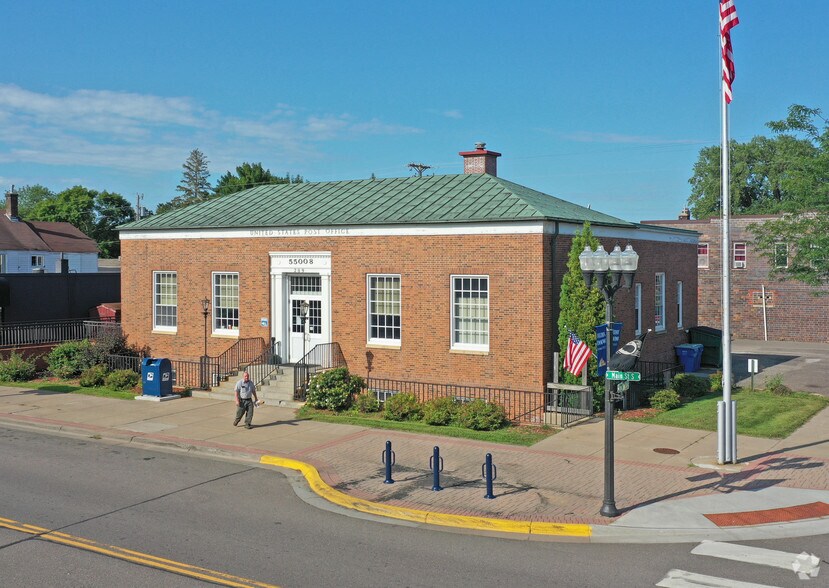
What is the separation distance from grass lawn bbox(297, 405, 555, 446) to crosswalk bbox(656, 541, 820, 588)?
6.95m

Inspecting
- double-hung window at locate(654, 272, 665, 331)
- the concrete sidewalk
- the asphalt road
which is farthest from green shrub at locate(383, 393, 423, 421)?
double-hung window at locate(654, 272, 665, 331)

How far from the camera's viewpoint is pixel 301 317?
25.7 m

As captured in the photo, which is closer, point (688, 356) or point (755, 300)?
point (688, 356)

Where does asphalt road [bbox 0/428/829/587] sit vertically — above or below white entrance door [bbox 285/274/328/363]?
below

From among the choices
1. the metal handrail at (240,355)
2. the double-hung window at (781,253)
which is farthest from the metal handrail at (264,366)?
the double-hung window at (781,253)

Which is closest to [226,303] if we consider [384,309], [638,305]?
[384,309]

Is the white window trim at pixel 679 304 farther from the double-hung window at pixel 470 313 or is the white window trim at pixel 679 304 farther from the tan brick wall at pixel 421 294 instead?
the double-hung window at pixel 470 313

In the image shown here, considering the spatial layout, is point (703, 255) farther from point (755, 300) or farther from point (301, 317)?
point (301, 317)

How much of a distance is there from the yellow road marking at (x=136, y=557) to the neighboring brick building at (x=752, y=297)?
128 feet

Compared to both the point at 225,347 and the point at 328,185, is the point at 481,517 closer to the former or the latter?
the point at 225,347

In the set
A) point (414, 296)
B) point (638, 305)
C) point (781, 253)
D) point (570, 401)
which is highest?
point (781, 253)

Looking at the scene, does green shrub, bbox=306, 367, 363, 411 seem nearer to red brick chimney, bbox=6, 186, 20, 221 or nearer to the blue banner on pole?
the blue banner on pole

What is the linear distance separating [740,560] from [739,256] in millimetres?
38845

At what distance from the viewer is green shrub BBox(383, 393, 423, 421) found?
20953 mm
